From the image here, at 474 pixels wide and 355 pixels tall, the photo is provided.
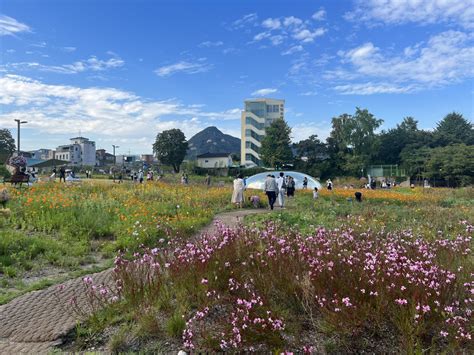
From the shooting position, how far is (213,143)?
13462cm

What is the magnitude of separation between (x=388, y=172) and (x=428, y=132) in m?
15.0

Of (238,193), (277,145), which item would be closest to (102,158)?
(277,145)

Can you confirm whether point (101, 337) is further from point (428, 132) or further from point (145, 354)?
point (428, 132)

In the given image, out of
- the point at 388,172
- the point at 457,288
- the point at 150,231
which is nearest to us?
the point at 457,288

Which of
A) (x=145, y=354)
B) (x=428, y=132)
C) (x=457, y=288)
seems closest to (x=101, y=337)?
(x=145, y=354)

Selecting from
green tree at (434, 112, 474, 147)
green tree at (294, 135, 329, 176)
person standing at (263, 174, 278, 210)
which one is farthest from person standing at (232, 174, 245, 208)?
green tree at (434, 112, 474, 147)

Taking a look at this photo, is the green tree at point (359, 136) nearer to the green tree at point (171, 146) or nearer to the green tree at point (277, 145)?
the green tree at point (277, 145)

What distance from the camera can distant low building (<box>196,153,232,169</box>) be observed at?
72062mm

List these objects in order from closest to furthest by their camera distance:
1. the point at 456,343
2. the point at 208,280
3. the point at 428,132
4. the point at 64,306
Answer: the point at 456,343
the point at 208,280
the point at 64,306
the point at 428,132

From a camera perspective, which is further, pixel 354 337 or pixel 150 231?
pixel 150 231

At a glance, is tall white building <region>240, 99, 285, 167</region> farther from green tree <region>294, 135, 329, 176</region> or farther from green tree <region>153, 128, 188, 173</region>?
green tree <region>294, 135, 329, 176</region>

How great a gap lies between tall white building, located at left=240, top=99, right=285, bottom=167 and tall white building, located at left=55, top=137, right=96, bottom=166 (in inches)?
1919

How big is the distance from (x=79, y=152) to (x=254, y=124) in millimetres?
54919

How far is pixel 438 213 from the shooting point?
10812 millimetres
